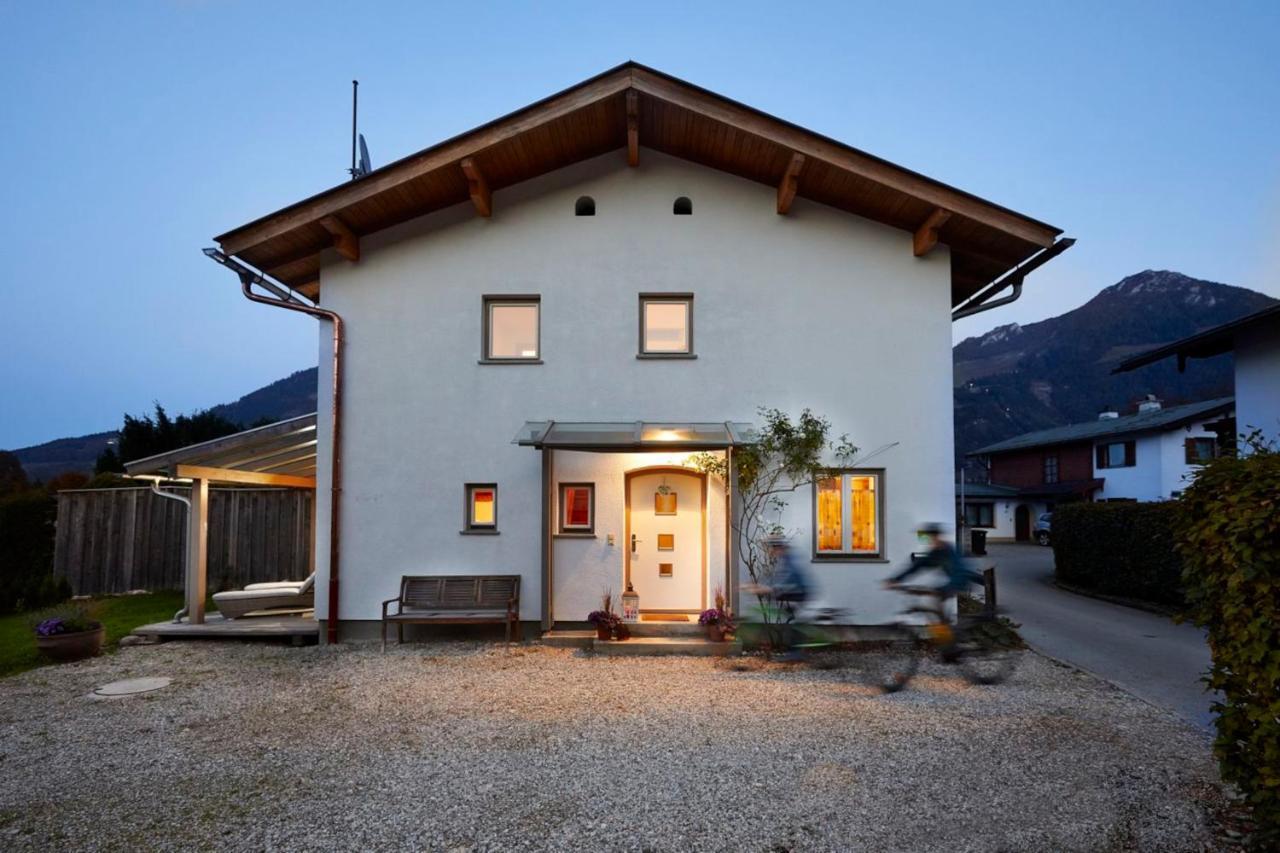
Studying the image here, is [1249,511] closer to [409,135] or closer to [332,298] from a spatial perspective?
[332,298]

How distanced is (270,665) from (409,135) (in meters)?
197

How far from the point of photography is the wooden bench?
9.49m

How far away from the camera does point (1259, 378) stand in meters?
12.5

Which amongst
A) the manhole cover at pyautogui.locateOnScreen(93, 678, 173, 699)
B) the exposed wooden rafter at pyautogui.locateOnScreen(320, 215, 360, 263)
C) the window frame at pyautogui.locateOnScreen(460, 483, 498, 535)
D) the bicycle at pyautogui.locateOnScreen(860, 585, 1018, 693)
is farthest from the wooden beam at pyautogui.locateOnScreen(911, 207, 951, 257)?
the manhole cover at pyautogui.locateOnScreen(93, 678, 173, 699)

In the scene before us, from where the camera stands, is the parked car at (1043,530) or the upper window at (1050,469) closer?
the parked car at (1043,530)

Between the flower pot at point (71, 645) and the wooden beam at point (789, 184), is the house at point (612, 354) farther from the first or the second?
the flower pot at point (71, 645)

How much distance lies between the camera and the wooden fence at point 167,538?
13664 mm

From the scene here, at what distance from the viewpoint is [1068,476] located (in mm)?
→ 35531

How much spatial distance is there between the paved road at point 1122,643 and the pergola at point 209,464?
10.9 m

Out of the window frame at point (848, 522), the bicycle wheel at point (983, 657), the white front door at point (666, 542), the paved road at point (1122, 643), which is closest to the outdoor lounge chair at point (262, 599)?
the white front door at point (666, 542)

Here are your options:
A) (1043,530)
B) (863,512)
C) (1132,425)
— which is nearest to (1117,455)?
(1132,425)

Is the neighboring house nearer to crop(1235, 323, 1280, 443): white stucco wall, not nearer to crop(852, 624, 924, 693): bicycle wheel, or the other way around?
crop(1235, 323, 1280, 443): white stucco wall

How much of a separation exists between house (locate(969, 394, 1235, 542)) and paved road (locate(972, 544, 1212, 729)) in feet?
38.6

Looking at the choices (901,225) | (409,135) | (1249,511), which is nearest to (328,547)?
(901,225)
